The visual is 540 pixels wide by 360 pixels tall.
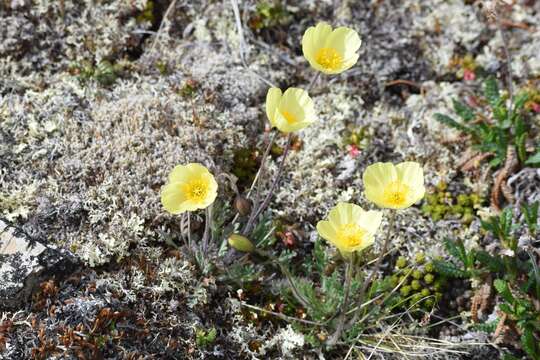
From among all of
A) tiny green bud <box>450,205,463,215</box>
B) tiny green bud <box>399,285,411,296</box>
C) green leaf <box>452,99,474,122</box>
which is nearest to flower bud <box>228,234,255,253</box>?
tiny green bud <box>399,285,411,296</box>

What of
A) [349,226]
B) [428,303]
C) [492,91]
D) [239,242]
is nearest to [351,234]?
[349,226]

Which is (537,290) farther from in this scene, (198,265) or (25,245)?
(25,245)

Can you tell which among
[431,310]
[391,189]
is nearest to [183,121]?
[391,189]

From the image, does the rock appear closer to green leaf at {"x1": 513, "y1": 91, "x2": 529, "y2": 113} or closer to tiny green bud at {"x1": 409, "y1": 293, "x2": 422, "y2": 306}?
tiny green bud at {"x1": 409, "y1": 293, "x2": 422, "y2": 306}

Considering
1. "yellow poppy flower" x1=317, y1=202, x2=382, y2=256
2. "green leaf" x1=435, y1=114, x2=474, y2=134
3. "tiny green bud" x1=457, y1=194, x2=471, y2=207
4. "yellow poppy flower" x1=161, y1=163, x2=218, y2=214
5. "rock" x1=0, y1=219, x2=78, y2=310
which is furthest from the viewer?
"green leaf" x1=435, y1=114, x2=474, y2=134

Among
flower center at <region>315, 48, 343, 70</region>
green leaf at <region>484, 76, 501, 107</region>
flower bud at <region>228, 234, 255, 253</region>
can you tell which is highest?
flower center at <region>315, 48, 343, 70</region>

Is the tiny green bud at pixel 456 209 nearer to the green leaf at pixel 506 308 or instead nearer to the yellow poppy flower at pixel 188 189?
the green leaf at pixel 506 308

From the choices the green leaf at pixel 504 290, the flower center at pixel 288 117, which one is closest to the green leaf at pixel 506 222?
the green leaf at pixel 504 290
